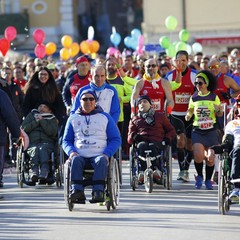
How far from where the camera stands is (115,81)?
66.4 feet

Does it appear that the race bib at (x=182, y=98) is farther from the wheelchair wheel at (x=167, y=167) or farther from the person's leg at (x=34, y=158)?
the person's leg at (x=34, y=158)

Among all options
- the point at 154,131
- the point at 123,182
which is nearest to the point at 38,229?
the point at 154,131

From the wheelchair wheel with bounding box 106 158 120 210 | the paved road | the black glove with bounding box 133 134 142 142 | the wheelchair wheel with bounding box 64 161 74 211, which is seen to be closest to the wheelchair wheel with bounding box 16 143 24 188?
the paved road

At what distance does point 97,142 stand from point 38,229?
203 centimetres

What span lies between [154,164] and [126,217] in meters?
3.22

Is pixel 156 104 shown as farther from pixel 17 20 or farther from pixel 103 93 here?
pixel 17 20

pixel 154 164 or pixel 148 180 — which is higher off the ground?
pixel 154 164

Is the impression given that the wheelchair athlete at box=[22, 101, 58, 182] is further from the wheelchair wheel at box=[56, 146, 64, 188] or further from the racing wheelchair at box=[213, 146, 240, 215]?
the racing wheelchair at box=[213, 146, 240, 215]

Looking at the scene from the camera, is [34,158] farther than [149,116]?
Yes

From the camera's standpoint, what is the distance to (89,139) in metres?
15.2

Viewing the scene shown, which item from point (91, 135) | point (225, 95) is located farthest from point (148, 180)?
point (225, 95)

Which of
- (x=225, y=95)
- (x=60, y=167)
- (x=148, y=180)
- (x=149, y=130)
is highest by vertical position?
(x=225, y=95)

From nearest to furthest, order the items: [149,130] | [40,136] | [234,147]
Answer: [234,147]
[149,130]
[40,136]

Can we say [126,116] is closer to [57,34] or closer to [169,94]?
[169,94]
